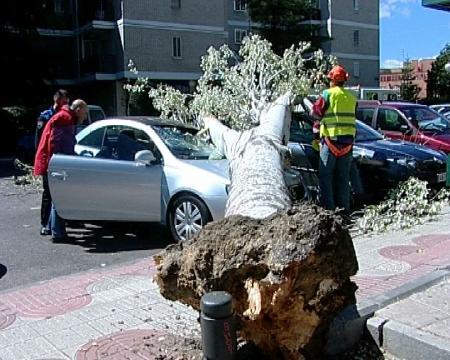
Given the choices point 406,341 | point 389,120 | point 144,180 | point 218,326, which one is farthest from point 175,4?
point 218,326

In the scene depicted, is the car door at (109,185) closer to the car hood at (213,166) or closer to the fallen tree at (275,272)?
the car hood at (213,166)

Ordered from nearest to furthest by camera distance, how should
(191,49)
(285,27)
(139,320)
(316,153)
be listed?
(139,320)
(316,153)
(191,49)
(285,27)

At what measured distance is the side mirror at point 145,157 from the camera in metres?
7.84

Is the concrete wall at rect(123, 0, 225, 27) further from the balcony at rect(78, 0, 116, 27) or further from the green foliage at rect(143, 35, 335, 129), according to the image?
the green foliage at rect(143, 35, 335, 129)

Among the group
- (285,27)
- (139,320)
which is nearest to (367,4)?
(285,27)

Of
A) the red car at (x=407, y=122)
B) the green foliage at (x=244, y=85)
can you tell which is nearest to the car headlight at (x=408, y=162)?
the green foliage at (x=244, y=85)

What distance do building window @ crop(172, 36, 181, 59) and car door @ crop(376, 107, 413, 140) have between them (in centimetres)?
2599

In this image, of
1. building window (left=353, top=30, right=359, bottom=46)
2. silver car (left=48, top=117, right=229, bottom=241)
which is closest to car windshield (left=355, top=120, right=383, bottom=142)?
silver car (left=48, top=117, right=229, bottom=241)

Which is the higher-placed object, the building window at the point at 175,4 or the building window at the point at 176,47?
the building window at the point at 175,4

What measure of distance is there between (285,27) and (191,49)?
7.49 metres

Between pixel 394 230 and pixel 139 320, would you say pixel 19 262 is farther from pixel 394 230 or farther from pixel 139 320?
pixel 394 230

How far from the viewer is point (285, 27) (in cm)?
4172

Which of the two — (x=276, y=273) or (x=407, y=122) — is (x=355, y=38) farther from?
(x=276, y=273)

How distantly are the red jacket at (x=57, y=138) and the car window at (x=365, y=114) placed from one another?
7.24m
